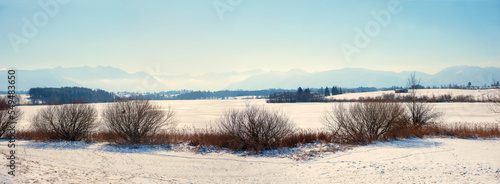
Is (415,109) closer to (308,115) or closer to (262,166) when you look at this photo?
(262,166)

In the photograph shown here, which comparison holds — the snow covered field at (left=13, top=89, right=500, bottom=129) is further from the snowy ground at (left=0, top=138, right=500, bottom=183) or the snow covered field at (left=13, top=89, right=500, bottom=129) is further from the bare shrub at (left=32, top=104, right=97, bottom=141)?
the snowy ground at (left=0, top=138, right=500, bottom=183)

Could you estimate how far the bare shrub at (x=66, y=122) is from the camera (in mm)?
17375

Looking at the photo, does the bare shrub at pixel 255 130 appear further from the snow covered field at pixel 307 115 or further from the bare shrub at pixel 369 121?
the bare shrub at pixel 369 121

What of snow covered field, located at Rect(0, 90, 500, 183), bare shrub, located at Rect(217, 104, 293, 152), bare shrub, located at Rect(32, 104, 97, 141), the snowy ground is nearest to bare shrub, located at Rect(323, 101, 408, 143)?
snow covered field, located at Rect(0, 90, 500, 183)

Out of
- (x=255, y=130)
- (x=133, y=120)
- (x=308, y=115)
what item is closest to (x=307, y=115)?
(x=308, y=115)

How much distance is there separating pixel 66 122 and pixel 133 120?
4.80 m

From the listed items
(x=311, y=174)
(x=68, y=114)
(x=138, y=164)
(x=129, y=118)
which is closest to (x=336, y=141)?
(x=311, y=174)

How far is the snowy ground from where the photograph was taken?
8.61 meters

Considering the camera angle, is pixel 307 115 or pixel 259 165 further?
pixel 307 115

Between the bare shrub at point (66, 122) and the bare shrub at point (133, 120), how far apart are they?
200 cm

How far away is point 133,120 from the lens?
54.0 ft

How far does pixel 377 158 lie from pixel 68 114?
18.3m

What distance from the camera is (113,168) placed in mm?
11195

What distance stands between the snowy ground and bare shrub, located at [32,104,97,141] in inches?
78.0
